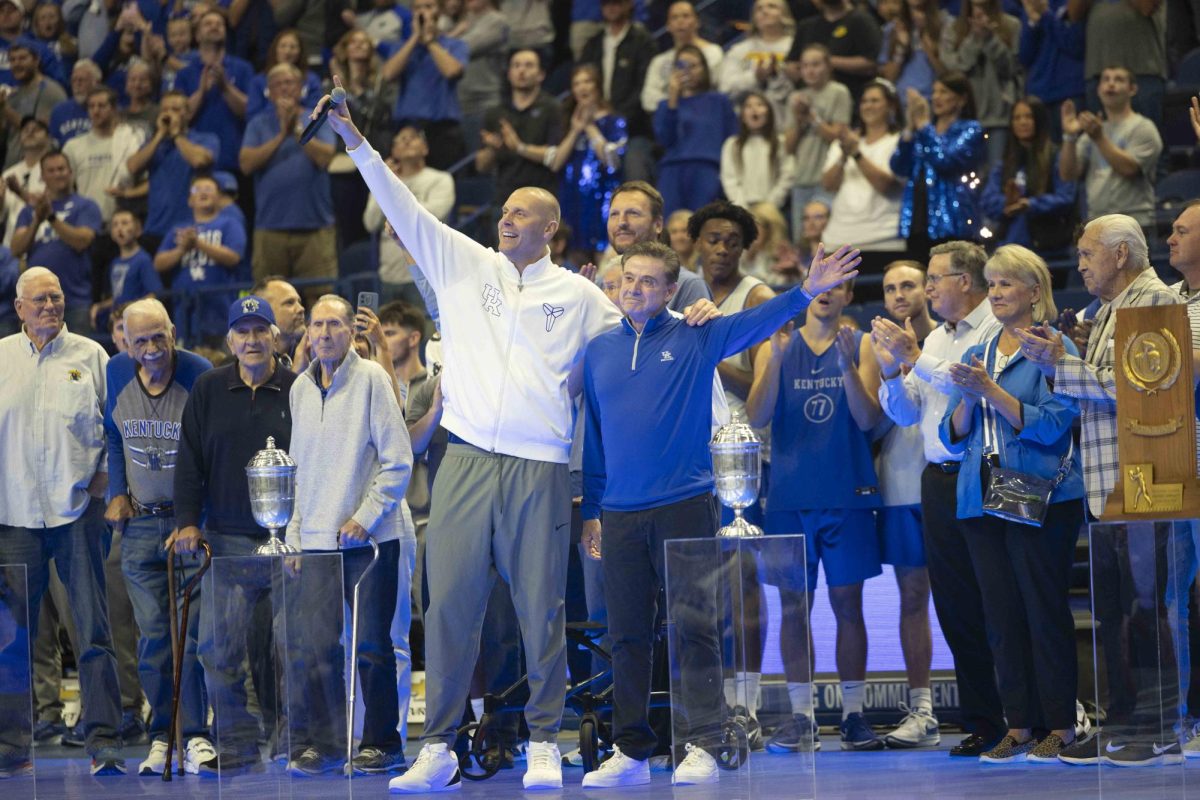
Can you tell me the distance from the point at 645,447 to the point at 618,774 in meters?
1.14

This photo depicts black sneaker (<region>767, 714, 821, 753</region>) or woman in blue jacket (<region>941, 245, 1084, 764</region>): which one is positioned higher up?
woman in blue jacket (<region>941, 245, 1084, 764</region>)

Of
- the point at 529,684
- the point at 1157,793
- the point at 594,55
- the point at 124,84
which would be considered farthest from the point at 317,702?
the point at 124,84

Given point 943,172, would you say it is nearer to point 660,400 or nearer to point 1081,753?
point 660,400

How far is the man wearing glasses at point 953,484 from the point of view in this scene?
632 centimetres

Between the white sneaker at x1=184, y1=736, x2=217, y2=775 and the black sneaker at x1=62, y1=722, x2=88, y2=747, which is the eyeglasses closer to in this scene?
the white sneaker at x1=184, y1=736, x2=217, y2=775

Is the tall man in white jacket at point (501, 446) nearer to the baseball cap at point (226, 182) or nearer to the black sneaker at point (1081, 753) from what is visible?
the black sneaker at point (1081, 753)

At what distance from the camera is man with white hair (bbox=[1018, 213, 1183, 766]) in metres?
4.85

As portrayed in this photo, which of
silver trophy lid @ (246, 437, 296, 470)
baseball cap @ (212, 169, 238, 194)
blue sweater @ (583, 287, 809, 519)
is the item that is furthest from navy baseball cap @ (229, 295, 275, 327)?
baseball cap @ (212, 169, 238, 194)

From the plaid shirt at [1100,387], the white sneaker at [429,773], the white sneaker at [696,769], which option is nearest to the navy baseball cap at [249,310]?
the white sneaker at [429,773]

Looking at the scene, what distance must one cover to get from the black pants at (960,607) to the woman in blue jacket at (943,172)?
9.56 feet

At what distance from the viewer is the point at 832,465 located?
6.80 meters

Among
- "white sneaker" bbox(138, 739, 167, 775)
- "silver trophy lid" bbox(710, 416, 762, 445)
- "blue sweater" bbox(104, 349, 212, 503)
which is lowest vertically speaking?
"white sneaker" bbox(138, 739, 167, 775)

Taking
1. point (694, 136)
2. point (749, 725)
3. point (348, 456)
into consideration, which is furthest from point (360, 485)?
point (694, 136)

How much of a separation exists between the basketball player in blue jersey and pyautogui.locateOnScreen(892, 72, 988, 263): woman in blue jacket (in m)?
2.29
